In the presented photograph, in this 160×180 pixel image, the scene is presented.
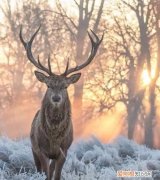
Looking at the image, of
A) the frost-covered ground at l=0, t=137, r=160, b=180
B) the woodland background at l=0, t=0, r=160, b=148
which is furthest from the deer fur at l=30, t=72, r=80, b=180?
the woodland background at l=0, t=0, r=160, b=148

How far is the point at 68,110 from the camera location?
8.71 meters

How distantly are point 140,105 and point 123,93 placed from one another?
3.68ft

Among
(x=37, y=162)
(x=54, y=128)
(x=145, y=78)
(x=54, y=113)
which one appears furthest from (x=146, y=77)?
(x=54, y=113)

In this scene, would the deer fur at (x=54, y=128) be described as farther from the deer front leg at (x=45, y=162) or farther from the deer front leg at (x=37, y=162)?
the deer front leg at (x=37, y=162)

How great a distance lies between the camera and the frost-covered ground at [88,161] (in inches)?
365

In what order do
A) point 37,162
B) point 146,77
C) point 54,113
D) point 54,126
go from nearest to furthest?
point 54,113 → point 54,126 → point 37,162 → point 146,77

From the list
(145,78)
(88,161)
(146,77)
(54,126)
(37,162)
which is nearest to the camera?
(54,126)

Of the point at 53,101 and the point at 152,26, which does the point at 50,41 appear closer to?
the point at 152,26

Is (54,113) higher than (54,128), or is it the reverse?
(54,113)

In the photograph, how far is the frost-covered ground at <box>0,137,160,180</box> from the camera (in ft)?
30.4

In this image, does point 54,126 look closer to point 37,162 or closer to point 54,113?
point 54,113

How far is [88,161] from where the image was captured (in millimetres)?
11602

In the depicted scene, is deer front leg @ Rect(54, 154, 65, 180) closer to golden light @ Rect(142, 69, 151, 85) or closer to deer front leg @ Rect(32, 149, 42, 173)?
deer front leg @ Rect(32, 149, 42, 173)

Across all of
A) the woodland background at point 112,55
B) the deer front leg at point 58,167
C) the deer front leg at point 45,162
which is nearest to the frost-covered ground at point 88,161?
the deer front leg at point 45,162
